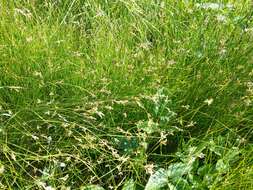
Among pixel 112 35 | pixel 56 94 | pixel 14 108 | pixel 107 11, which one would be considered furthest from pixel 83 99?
pixel 107 11

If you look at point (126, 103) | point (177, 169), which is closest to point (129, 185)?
point (177, 169)

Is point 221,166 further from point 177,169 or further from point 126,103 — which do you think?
point 126,103

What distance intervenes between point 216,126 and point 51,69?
0.64 m

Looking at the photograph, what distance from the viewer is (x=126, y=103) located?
6.38 ft

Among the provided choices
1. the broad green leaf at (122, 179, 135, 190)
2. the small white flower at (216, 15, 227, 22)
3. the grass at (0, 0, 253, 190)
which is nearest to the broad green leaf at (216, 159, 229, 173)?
the grass at (0, 0, 253, 190)

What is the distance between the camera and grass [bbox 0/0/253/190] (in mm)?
1869

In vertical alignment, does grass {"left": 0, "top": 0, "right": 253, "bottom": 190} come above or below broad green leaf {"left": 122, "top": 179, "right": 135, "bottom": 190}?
above

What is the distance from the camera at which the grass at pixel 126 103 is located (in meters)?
1.87

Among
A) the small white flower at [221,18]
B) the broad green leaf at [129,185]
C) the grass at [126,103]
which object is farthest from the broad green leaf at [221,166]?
the small white flower at [221,18]

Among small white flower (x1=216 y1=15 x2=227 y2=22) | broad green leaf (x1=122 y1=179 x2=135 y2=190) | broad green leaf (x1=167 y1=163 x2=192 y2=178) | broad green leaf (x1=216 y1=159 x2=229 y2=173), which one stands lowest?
broad green leaf (x1=122 y1=179 x2=135 y2=190)

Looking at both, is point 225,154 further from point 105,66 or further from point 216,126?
point 105,66

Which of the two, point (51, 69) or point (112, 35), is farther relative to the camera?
point (112, 35)

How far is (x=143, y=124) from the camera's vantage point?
76.5 inches

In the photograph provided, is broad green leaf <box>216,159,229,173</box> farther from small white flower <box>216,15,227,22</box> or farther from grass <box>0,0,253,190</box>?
small white flower <box>216,15,227,22</box>
